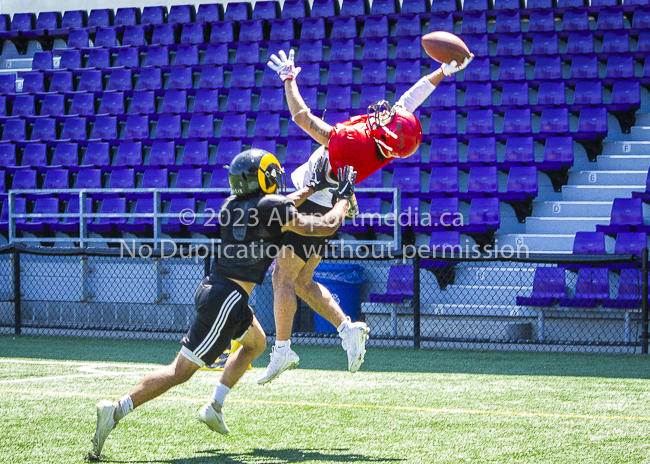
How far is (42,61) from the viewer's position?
1478 centimetres

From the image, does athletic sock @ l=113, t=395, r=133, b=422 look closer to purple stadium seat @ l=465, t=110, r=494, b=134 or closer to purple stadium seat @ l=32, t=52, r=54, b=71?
purple stadium seat @ l=465, t=110, r=494, b=134

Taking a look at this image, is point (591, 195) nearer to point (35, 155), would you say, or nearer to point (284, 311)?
point (284, 311)

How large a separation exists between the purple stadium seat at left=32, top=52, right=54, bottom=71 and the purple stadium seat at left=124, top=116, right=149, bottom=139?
2.77m

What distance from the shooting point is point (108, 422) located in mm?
3531

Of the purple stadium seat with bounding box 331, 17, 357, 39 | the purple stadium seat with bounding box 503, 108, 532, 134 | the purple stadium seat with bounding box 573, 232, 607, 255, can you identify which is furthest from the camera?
the purple stadium seat with bounding box 331, 17, 357, 39

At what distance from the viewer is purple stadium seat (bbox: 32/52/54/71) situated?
48.3 feet

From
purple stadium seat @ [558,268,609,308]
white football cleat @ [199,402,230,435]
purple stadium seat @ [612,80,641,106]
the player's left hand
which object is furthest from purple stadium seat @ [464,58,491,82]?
white football cleat @ [199,402,230,435]

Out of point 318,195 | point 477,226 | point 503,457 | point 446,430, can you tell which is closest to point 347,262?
point 477,226

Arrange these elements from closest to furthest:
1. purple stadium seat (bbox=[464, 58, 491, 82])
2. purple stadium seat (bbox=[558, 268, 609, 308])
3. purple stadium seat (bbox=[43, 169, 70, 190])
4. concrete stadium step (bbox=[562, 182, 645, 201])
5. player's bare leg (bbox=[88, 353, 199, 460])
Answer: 1. player's bare leg (bbox=[88, 353, 199, 460])
2. purple stadium seat (bbox=[558, 268, 609, 308])
3. concrete stadium step (bbox=[562, 182, 645, 201])
4. purple stadium seat (bbox=[464, 58, 491, 82])
5. purple stadium seat (bbox=[43, 169, 70, 190])

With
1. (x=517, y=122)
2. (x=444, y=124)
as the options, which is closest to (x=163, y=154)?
(x=444, y=124)

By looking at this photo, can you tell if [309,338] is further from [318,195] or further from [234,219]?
[234,219]

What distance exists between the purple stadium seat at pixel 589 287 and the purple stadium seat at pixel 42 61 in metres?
10.7

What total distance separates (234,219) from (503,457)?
166 cm

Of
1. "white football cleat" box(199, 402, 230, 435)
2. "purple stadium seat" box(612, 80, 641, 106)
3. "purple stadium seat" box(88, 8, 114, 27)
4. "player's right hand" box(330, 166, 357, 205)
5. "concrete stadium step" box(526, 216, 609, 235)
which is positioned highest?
"purple stadium seat" box(88, 8, 114, 27)
